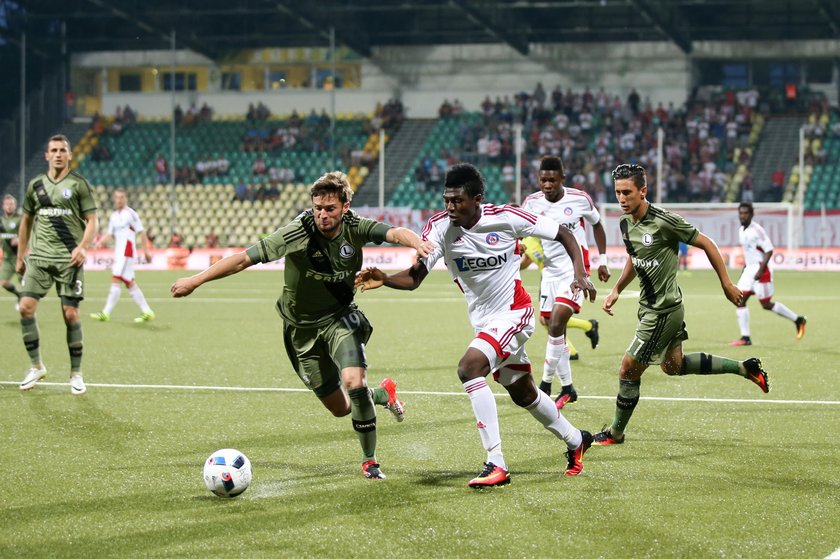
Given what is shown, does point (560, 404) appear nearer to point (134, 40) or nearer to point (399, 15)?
point (399, 15)

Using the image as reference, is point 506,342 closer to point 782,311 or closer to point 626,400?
point 626,400

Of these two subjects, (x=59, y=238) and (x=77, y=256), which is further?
(x=59, y=238)

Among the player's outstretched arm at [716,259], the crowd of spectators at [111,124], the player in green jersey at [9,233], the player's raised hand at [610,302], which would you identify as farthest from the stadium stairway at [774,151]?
the player's outstretched arm at [716,259]

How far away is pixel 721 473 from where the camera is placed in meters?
7.21

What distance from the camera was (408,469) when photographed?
289 inches

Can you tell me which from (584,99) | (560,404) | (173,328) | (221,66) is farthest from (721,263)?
(221,66)

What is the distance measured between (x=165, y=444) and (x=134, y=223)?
1178cm

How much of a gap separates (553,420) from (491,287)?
2.98ft

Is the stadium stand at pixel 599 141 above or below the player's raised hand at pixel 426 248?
above

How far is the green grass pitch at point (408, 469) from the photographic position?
5.61m

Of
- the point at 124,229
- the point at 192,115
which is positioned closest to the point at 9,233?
the point at 124,229

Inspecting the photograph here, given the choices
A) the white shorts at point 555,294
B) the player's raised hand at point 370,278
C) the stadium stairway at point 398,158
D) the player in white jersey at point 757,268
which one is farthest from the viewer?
the stadium stairway at point 398,158

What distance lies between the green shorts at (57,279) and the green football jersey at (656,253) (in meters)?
5.37

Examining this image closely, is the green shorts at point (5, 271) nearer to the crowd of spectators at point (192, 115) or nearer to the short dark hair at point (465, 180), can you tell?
the short dark hair at point (465, 180)
